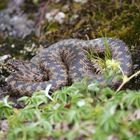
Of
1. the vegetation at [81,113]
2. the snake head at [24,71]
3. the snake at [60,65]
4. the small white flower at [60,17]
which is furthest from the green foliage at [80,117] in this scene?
the small white flower at [60,17]

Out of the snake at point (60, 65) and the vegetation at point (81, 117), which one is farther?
the snake at point (60, 65)

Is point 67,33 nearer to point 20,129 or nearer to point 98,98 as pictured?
point 98,98

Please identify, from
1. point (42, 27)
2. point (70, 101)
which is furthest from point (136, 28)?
point (70, 101)

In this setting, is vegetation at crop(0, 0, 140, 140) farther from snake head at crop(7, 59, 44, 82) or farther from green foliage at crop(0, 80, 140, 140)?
snake head at crop(7, 59, 44, 82)

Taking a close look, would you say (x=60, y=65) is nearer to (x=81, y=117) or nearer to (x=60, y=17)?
(x=60, y=17)

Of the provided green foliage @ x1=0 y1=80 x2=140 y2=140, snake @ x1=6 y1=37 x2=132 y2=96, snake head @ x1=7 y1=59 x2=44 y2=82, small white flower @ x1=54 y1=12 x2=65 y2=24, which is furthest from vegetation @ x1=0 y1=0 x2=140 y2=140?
small white flower @ x1=54 y1=12 x2=65 y2=24

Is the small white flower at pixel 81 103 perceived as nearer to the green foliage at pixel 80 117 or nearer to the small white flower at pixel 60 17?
the green foliage at pixel 80 117

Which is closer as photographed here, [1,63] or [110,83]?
[110,83]
